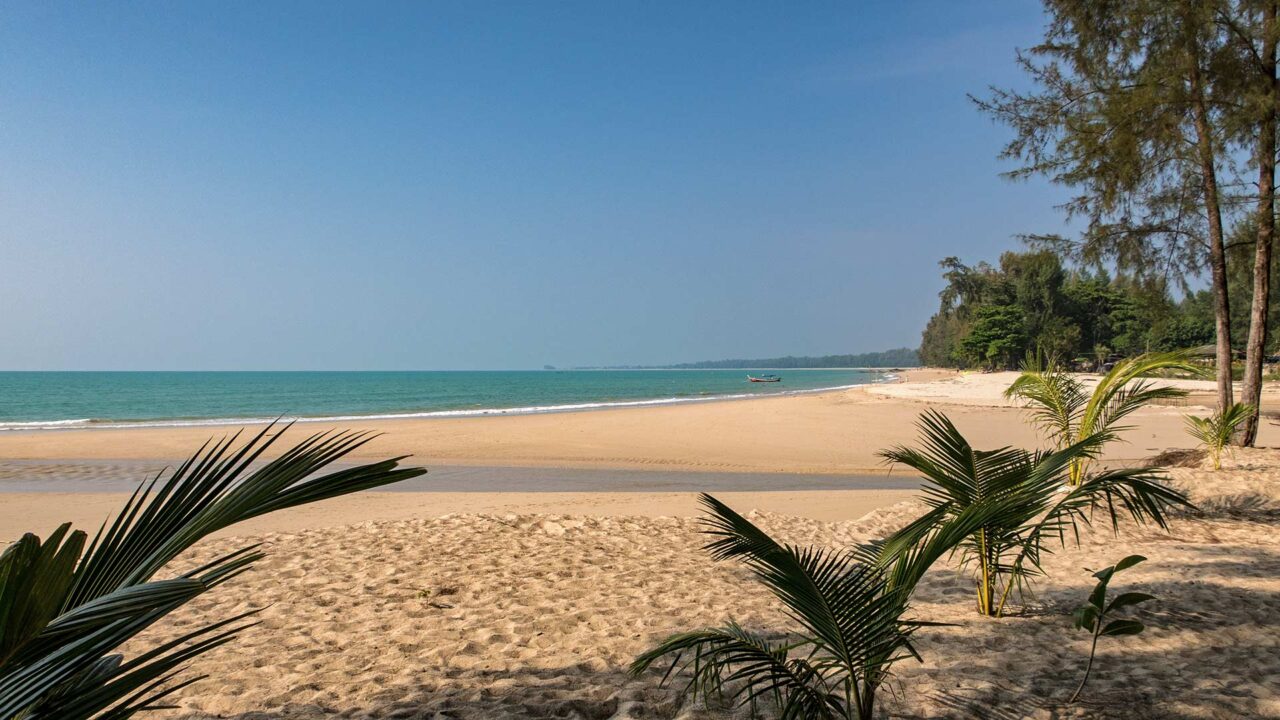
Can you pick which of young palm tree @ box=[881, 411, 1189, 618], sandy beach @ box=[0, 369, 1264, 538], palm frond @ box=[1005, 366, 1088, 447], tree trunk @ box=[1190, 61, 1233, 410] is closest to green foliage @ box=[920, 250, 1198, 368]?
sandy beach @ box=[0, 369, 1264, 538]

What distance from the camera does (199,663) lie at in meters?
3.69

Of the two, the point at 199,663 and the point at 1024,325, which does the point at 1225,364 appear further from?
the point at 1024,325

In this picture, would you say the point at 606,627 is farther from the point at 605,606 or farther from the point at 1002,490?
the point at 1002,490

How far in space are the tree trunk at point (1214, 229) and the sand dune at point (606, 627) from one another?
342 cm

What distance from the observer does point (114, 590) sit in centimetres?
155

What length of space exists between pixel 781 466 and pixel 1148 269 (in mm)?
6930

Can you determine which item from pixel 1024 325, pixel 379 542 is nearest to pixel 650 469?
pixel 379 542

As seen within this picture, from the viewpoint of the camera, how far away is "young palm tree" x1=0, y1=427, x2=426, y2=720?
1307 millimetres

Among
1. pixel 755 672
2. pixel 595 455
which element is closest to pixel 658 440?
pixel 595 455

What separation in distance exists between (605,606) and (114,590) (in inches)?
137

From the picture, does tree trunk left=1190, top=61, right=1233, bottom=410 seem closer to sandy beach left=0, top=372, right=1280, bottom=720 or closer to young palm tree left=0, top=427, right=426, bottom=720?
sandy beach left=0, top=372, right=1280, bottom=720

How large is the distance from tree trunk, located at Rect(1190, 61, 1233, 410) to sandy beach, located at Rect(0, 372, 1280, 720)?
44.9 inches

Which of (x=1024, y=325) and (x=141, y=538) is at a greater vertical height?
(x=1024, y=325)

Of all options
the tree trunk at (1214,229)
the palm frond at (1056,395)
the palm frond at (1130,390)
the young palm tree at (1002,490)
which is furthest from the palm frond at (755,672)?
the tree trunk at (1214,229)
